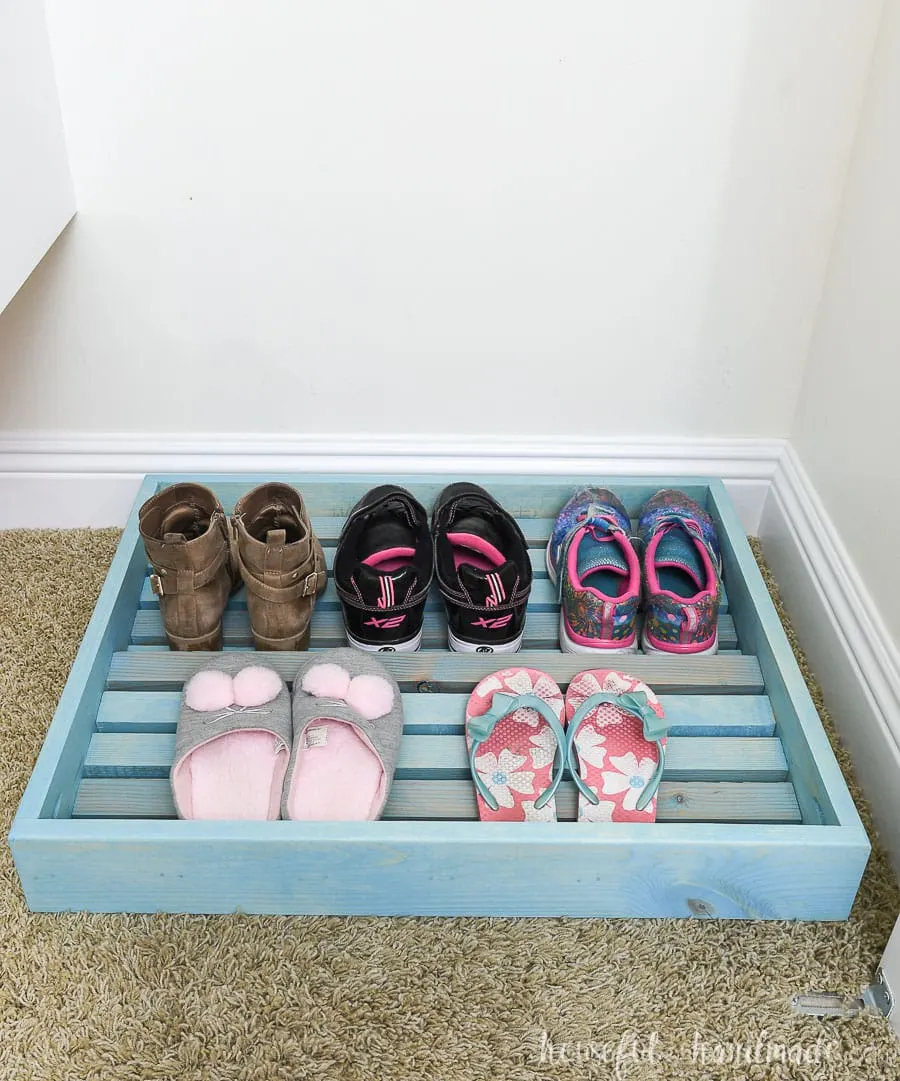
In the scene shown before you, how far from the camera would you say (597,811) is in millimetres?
1114

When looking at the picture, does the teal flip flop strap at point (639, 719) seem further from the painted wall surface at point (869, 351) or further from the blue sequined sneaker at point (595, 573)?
the painted wall surface at point (869, 351)

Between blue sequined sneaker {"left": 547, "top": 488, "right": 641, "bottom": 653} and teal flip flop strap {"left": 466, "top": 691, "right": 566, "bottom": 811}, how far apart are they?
16 centimetres

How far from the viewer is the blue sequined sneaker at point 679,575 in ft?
4.23

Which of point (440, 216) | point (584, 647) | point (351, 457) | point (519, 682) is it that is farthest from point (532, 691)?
point (440, 216)

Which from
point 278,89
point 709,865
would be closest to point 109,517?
point 278,89

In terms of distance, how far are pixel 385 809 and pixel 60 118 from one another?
1.00 m

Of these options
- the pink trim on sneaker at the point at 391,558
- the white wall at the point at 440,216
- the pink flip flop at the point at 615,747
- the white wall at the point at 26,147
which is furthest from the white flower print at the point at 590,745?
the white wall at the point at 26,147

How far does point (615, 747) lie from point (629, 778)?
42mm

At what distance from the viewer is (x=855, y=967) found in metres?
1.03

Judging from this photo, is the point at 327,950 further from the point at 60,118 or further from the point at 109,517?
the point at 60,118

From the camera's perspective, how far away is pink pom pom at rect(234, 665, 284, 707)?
3.89 ft

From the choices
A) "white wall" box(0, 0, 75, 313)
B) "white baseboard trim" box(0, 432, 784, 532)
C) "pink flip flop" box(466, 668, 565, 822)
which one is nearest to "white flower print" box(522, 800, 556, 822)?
"pink flip flop" box(466, 668, 565, 822)

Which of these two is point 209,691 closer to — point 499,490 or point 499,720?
point 499,720

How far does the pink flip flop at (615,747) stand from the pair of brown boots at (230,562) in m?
0.39
